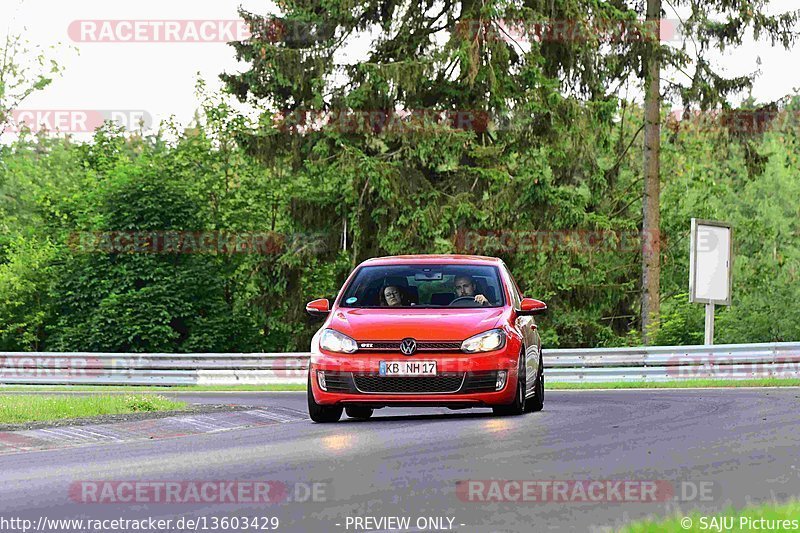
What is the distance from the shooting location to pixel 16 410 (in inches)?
688

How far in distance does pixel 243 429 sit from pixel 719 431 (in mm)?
5055

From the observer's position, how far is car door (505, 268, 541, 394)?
16.2 m

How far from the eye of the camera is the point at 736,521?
7.77 m

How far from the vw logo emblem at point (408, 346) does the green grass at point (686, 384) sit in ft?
38.4

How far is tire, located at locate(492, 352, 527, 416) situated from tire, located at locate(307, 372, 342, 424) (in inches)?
68.1

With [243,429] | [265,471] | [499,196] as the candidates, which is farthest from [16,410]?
[499,196]

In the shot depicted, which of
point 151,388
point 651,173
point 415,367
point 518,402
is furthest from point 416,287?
point 651,173

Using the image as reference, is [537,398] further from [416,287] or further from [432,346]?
[432,346]

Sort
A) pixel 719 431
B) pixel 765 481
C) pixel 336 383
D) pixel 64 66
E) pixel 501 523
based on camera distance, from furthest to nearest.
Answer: pixel 64 66 → pixel 336 383 → pixel 719 431 → pixel 765 481 → pixel 501 523

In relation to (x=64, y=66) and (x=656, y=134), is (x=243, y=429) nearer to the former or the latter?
(x=656, y=134)

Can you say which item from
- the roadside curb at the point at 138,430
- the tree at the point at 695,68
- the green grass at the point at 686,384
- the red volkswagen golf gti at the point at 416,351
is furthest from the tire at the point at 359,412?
the tree at the point at 695,68

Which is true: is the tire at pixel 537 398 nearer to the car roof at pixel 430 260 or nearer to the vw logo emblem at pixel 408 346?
the car roof at pixel 430 260

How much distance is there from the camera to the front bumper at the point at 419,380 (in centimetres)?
1509

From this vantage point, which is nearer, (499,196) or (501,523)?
(501,523)
